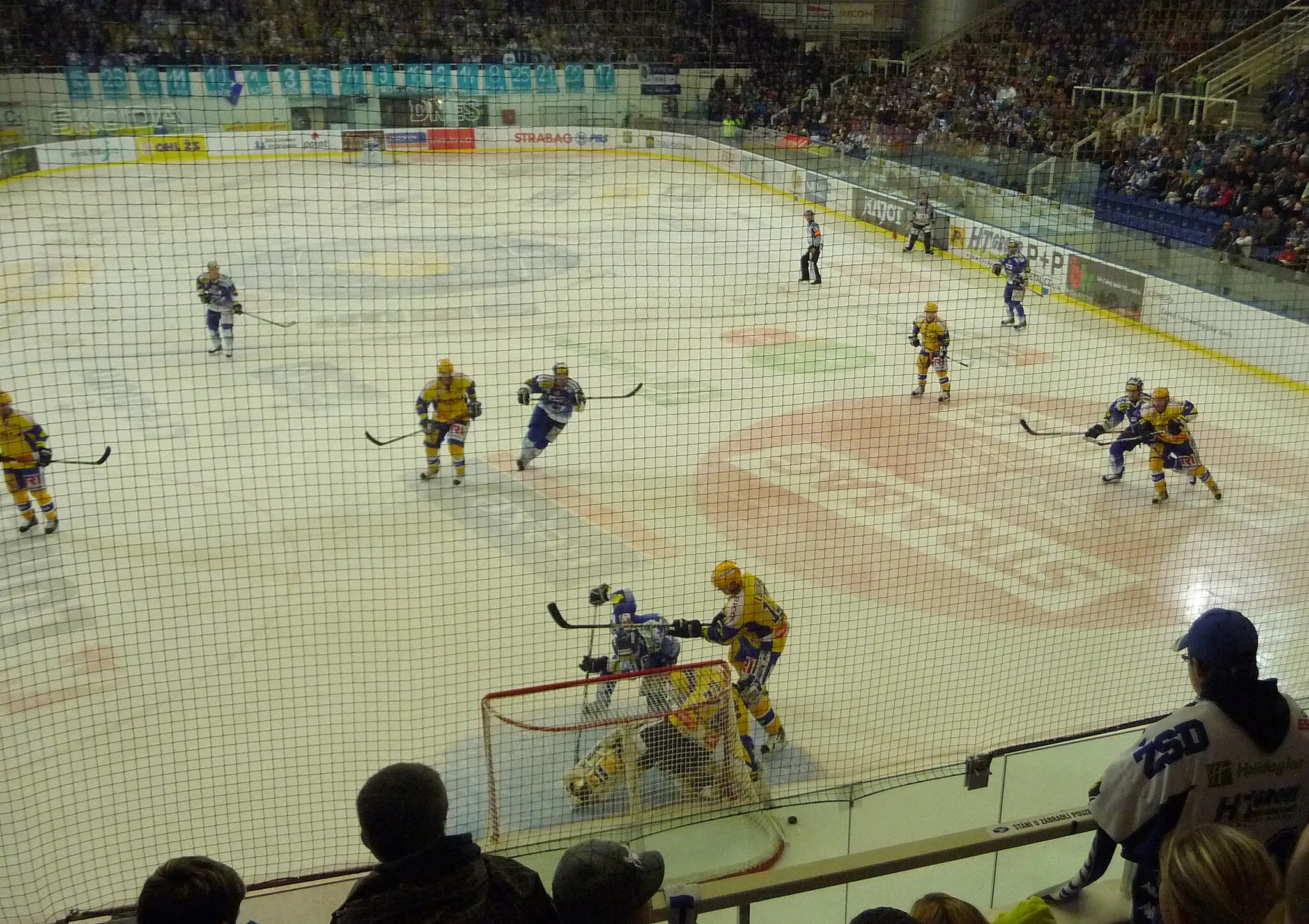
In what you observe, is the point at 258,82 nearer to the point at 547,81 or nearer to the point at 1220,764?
the point at 547,81

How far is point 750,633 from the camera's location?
578 centimetres

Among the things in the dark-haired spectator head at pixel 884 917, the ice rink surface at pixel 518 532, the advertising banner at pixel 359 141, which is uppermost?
the advertising banner at pixel 359 141

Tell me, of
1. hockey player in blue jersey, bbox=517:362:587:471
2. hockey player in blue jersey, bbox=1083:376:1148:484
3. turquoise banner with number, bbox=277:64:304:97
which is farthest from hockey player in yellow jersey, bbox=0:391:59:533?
turquoise banner with number, bbox=277:64:304:97

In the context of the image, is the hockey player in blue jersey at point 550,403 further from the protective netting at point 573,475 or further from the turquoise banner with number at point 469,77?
the turquoise banner with number at point 469,77

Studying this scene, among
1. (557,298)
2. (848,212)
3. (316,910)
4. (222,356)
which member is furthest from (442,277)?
(316,910)

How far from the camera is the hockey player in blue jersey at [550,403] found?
9.77 meters

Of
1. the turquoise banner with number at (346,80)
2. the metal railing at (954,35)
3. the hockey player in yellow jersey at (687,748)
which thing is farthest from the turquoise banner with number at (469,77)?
the hockey player in yellow jersey at (687,748)

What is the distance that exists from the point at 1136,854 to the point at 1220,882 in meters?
0.92

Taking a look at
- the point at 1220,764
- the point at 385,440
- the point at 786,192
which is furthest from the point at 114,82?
the point at 1220,764

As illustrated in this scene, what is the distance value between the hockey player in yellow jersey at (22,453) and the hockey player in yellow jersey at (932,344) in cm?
785

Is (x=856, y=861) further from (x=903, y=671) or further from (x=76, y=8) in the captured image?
(x=76, y=8)

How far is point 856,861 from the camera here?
2809 millimetres

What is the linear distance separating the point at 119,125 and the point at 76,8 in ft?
10.9

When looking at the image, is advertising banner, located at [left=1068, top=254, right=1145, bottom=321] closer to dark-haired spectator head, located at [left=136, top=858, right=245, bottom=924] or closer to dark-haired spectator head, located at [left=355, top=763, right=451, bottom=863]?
dark-haired spectator head, located at [left=355, top=763, right=451, bottom=863]
